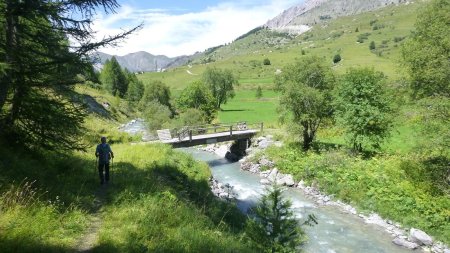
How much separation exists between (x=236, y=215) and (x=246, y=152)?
23436 millimetres

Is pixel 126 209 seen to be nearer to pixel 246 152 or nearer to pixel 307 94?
pixel 307 94

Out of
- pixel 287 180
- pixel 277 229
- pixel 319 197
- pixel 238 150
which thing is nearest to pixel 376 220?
pixel 319 197

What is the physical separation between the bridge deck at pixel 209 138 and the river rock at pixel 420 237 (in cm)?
2045

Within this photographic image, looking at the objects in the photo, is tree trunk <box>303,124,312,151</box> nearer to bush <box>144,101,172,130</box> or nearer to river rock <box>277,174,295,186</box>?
river rock <box>277,174,295,186</box>

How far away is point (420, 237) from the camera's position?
1753cm

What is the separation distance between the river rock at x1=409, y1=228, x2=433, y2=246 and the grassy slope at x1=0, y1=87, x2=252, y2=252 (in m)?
9.22

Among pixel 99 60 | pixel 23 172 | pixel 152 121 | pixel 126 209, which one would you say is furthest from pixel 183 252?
pixel 152 121

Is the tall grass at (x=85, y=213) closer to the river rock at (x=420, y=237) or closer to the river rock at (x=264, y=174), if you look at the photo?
the river rock at (x=420, y=237)

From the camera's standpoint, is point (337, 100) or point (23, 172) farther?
point (337, 100)

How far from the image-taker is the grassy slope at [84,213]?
7.63 m

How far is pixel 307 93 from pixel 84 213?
24369 millimetres

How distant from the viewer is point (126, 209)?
34.4 ft

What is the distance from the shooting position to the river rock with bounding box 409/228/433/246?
682 inches

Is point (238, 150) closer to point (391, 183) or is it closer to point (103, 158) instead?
point (391, 183)
